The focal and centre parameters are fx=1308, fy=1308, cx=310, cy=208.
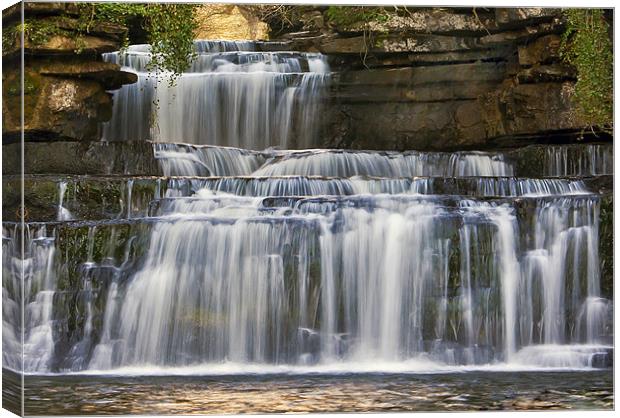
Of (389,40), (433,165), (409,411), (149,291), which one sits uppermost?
(389,40)

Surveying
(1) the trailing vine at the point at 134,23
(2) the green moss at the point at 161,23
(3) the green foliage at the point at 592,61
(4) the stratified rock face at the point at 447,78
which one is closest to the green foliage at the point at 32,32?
(1) the trailing vine at the point at 134,23

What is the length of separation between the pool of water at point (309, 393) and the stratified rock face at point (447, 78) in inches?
65.7

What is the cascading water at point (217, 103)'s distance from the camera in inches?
346

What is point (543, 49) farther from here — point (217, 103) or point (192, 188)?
point (192, 188)

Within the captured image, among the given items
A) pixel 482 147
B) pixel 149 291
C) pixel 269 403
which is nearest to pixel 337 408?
pixel 269 403

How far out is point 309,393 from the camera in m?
7.97

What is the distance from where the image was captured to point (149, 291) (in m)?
8.27

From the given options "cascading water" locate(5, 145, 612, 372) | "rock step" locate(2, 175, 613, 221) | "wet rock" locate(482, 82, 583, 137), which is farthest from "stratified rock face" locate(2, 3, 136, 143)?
"wet rock" locate(482, 82, 583, 137)

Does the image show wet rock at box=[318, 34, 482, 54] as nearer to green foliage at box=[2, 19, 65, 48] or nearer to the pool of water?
green foliage at box=[2, 19, 65, 48]

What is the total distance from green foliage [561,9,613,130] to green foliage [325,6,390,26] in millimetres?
1234

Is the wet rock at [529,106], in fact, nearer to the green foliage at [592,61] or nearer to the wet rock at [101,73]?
the green foliage at [592,61]

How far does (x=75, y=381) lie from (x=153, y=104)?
1985 mm

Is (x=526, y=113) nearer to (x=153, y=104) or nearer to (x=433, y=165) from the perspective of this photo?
(x=433, y=165)

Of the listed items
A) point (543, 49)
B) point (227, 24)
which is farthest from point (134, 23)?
point (543, 49)
